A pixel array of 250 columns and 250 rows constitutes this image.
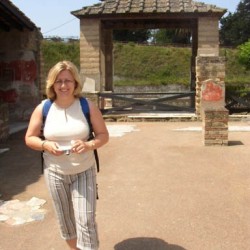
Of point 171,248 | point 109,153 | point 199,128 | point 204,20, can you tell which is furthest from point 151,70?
point 171,248

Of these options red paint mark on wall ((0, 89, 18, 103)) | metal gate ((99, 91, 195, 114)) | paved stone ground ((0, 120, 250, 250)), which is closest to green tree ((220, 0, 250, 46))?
metal gate ((99, 91, 195, 114))

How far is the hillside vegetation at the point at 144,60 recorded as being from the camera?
4241 centimetres

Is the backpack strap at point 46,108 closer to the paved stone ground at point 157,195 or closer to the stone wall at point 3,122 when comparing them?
the paved stone ground at point 157,195

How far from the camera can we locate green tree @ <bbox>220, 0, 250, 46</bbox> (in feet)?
203

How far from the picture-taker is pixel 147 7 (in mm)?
15789

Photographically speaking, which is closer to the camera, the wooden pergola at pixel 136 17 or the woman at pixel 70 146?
the woman at pixel 70 146

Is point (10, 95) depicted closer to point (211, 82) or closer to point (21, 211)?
point (211, 82)

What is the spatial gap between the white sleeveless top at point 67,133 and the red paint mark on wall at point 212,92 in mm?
11451

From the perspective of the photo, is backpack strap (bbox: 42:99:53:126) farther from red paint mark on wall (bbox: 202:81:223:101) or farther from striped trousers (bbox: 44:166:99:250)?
red paint mark on wall (bbox: 202:81:223:101)

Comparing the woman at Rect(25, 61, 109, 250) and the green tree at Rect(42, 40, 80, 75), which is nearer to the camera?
the woman at Rect(25, 61, 109, 250)

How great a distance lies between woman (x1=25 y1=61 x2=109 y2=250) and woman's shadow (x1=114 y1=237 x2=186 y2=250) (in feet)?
2.70

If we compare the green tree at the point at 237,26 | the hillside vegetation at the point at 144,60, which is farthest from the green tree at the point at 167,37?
the hillside vegetation at the point at 144,60

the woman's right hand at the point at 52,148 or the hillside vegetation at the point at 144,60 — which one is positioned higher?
the hillside vegetation at the point at 144,60

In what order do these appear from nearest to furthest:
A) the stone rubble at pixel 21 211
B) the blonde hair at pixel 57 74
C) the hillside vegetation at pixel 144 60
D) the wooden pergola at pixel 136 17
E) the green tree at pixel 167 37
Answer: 1. the blonde hair at pixel 57 74
2. the stone rubble at pixel 21 211
3. the wooden pergola at pixel 136 17
4. the hillside vegetation at pixel 144 60
5. the green tree at pixel 167 37
